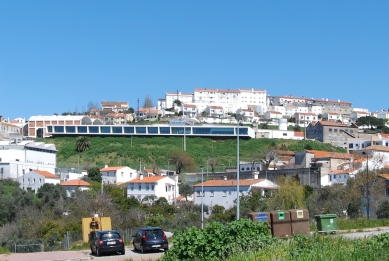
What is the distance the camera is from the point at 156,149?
120188 mm

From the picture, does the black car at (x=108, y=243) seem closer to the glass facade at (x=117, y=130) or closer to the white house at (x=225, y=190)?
the white house at (x=225, y=190)

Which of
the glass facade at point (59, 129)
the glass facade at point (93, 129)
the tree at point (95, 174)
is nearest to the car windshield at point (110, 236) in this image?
the tree at point (95, 174)

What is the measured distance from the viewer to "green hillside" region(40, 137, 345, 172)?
111 m

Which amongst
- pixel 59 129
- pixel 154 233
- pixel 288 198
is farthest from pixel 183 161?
pixel 154 233

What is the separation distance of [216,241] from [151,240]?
27.3ft

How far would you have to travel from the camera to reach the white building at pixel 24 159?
84625 mm

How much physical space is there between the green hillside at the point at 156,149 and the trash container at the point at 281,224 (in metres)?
76.7

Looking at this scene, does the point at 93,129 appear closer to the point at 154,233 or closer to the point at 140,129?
the point at 140,129

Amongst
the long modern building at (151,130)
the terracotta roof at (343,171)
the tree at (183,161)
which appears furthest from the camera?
the long modern building at (151,130)

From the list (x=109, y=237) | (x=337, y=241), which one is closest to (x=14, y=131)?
(x=109, y=237)

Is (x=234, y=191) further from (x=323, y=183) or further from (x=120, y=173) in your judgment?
(x=120, y=173)

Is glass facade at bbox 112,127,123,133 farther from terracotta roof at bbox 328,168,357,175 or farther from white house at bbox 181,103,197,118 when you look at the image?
terracotta roof at bbox 328,168,357,175

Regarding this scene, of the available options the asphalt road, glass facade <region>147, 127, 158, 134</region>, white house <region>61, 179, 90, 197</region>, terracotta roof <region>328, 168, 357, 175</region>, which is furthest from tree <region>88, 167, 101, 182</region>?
the asphalt road

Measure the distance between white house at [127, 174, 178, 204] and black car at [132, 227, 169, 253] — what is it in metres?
50.8
